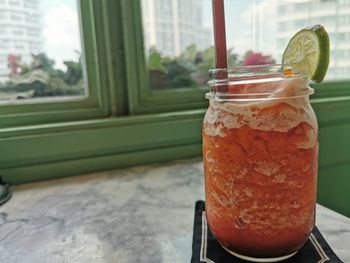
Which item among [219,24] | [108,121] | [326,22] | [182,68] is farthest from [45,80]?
[326,22]

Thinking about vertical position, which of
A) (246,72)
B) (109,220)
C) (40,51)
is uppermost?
(40,51)

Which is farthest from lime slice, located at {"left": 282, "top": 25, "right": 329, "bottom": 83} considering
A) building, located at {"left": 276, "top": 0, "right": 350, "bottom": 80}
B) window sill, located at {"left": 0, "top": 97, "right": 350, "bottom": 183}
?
building, located at {"left": 276, "top": 0, "right": 350, "bottom": 80}

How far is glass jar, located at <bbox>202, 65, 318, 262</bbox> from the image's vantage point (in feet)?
1.13

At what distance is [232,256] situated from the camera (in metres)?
0.38

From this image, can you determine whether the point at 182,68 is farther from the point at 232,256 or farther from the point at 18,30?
the point at 232,256

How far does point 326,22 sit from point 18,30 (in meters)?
1.10

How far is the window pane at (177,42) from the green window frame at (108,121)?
0.05 meters

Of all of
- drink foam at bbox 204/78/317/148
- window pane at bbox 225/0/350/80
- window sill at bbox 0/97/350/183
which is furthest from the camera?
window pane at bbox 225/0/350/80

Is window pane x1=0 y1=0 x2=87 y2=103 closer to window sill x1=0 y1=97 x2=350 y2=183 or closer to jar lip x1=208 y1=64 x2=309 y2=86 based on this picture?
window sill x1=0 y1=97 x2=350 y2=183

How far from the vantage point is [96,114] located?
2.78 ft

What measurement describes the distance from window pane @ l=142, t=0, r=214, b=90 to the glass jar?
1.94 feet

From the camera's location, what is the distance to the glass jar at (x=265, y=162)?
0.34 metres

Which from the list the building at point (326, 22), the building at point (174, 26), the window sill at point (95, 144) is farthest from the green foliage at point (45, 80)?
the building at point (326, 22)

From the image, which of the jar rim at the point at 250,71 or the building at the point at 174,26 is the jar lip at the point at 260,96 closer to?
the jar rim at the point at 250,71
